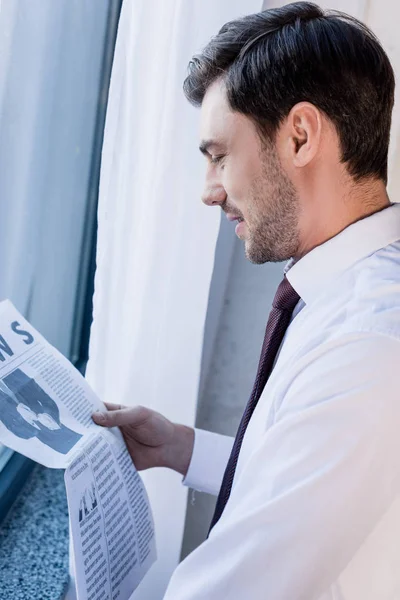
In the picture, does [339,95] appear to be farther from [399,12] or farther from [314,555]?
[399,12]

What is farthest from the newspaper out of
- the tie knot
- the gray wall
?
the gray wall

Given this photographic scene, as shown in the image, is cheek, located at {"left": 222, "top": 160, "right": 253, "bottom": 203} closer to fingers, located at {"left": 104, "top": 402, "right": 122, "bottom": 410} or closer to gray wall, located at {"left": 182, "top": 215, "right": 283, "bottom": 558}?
fingers, located at {"left": 104, "top": 402, "right": 122, "bottom": 410}

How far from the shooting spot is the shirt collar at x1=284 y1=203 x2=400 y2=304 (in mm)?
922

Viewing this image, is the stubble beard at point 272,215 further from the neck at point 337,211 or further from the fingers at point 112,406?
the fingers at point 112,406

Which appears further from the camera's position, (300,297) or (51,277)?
(51,277)

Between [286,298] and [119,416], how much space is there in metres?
0.32

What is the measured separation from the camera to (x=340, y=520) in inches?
28.1

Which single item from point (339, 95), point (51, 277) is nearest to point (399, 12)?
point (339, 95)

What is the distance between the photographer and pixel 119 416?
107cm

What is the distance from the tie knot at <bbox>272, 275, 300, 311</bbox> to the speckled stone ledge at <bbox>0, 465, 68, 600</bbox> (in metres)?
0.60

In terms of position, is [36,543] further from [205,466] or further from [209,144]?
[209,144]

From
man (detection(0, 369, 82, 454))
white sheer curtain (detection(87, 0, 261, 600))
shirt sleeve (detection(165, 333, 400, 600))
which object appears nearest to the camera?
shirt sleeve (detection(165, 333, 400, 600))

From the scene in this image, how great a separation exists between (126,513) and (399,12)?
1.18m

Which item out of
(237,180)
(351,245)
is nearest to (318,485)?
(351,245)
